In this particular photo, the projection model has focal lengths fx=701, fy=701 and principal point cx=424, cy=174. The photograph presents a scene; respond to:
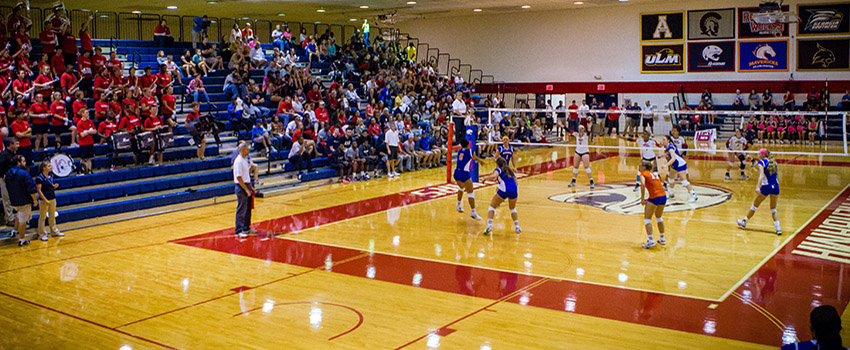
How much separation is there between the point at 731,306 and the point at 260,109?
17.0 metres


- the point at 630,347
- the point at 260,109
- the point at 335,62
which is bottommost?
the point at 630,347

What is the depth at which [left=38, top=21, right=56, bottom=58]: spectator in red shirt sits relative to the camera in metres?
19.9

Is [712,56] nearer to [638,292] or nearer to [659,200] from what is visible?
[659,200]

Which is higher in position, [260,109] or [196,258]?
[260,109]

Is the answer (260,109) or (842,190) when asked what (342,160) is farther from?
(842,190)

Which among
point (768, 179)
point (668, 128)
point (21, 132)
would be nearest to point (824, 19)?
point (668, 128)

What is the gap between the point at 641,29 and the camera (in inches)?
1451

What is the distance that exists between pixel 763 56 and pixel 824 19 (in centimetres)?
301

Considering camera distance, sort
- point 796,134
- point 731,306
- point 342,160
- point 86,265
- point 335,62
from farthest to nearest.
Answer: point 796,134, point 335,62, point 342,160, point 86,265, point 731,306

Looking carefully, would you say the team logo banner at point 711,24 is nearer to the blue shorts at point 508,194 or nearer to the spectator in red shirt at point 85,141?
the blue shorts at point 508,194

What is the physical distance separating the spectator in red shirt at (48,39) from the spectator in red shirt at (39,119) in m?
3.27

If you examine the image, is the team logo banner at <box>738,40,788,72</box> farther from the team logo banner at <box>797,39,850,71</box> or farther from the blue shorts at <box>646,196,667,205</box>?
the blue shorts at <box>646,196,667,205</box>

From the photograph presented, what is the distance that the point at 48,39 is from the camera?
19953mm

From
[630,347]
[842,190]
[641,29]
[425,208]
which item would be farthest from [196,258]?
[641,29]
